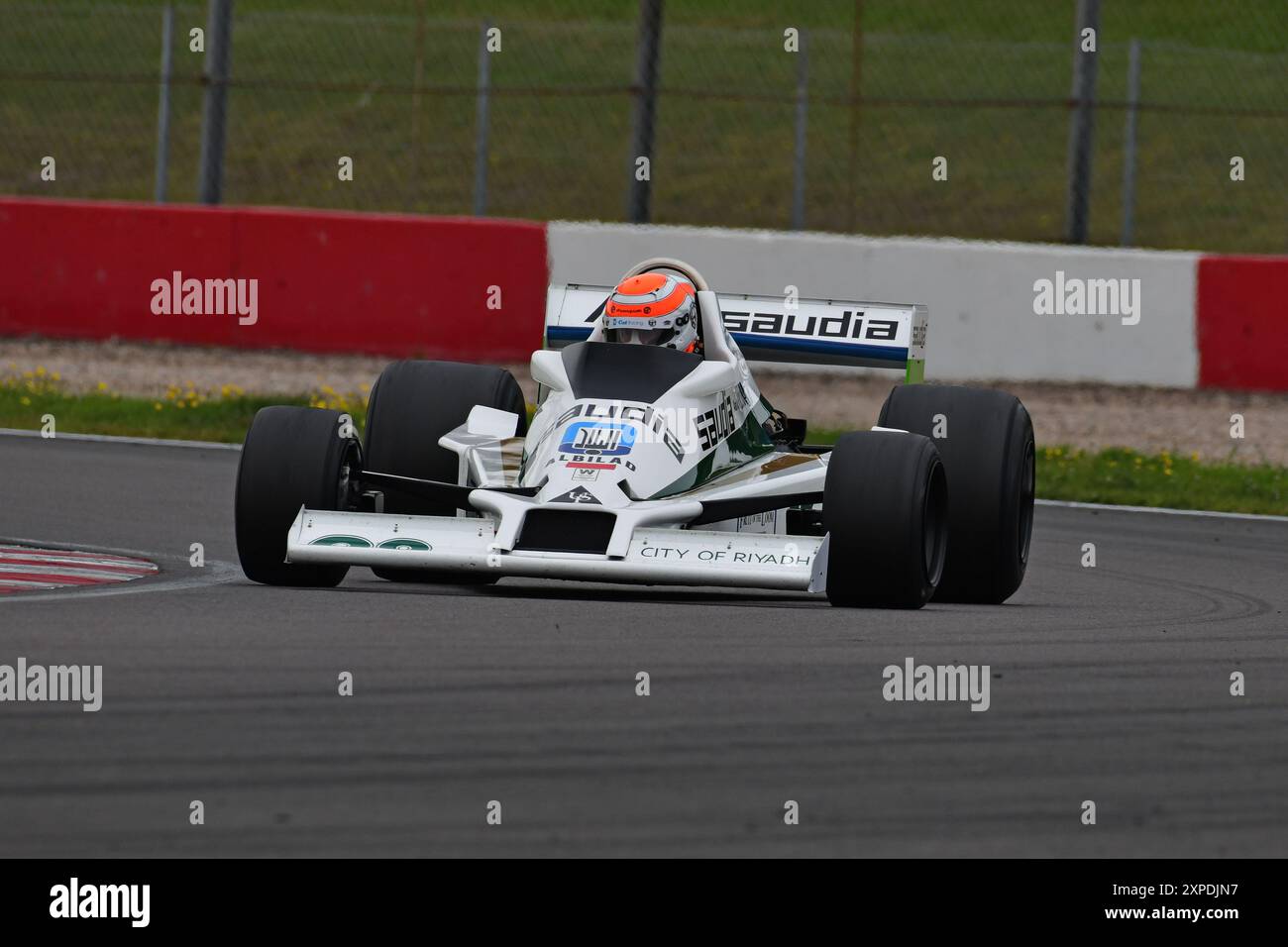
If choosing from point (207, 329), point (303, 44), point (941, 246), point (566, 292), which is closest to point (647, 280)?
point (566, 292)

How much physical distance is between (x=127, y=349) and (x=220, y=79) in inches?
90.4

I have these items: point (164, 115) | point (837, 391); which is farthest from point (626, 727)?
point (164, 115)

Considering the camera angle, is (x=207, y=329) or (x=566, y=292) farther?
(x=207, y=329)

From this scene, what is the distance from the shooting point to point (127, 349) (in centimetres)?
1812

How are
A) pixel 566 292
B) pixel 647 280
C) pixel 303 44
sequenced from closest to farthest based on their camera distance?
1. pixel 647 280
2. pixel 566 292
3. pixel 303 44

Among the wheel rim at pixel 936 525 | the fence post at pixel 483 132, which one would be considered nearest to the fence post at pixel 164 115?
the fence post at pixel 483 132

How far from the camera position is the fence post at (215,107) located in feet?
62.0

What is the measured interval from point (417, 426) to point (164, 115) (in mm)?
9799

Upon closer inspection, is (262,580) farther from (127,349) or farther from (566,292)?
(127,349)

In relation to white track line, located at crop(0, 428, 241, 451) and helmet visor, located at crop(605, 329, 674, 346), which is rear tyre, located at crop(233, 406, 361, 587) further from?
white track line, located at crop(0, 428, 241, 451)

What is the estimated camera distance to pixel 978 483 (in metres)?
9.79

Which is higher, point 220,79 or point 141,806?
point 220,79

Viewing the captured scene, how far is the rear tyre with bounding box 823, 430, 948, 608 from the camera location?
28.8 ft

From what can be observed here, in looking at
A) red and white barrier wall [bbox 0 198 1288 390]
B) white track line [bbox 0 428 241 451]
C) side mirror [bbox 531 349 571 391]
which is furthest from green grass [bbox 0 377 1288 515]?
side mirror [bbox 531 349 571 391]
